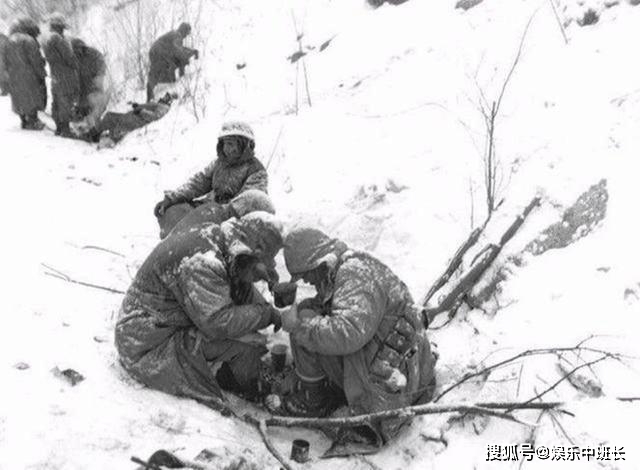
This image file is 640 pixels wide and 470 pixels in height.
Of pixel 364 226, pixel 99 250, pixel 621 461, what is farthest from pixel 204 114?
pixel 621 461

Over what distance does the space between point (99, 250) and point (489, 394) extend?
3.75 meters

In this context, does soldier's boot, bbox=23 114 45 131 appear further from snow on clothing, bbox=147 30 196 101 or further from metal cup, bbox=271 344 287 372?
metal cup, bbox=271 344 287 372

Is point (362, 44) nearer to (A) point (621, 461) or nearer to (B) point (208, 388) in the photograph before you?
(B) point (208, 388)

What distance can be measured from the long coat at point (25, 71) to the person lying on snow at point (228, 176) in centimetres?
481

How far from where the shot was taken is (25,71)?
867cm

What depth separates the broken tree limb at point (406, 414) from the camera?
9.55 feet

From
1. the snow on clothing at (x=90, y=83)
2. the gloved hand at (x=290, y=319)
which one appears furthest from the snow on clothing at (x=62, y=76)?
the gloved hand at (x=290, y=319)

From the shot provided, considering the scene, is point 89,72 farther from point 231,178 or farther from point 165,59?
point 231,178

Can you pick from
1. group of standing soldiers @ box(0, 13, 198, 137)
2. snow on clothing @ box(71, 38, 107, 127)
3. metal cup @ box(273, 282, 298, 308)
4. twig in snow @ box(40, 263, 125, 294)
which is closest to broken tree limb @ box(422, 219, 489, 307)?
metal cup @ box(273, 282, 298, 308)

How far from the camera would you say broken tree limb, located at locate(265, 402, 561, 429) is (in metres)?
2.91

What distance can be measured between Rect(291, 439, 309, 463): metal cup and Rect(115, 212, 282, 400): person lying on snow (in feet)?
2.23

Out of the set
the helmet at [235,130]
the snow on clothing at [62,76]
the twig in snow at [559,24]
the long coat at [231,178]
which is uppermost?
the twig in snow at [559,24]

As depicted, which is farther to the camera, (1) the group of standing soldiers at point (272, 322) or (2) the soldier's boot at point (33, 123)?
(2) the soldier's boot at point (33, 123)

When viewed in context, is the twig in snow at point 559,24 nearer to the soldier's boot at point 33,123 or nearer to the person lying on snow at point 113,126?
the person lying on snow at point 113,126
